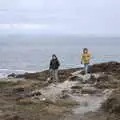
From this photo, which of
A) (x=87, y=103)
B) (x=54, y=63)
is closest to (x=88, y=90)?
(x=87, y=103)

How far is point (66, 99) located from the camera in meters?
25.8

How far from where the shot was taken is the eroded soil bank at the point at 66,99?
21.5 m

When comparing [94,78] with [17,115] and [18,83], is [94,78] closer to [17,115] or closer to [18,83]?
[18,83]

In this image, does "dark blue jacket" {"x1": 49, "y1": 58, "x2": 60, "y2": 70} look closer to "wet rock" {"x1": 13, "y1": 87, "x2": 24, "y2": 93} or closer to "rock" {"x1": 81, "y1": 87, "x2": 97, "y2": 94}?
"wet rock" {"x1": 13, "y1": 87, "x2": 24, "y2": 93}

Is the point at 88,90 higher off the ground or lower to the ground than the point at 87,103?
higher

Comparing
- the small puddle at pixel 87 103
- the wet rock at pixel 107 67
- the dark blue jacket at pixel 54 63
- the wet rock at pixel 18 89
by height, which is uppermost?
the dark blue jacket at pixel 54 63

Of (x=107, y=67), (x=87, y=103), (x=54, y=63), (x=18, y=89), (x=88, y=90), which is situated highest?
(x=54, y=63)

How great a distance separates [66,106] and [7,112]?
3160 millimetres

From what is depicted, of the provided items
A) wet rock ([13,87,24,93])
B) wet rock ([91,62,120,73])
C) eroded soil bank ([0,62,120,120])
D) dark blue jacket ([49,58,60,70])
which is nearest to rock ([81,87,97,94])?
eroded soil bank ([0,62,120,120])

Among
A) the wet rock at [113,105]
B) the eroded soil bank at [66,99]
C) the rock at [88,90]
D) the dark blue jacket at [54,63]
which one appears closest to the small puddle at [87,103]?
the eroded soil bank at [66,99]

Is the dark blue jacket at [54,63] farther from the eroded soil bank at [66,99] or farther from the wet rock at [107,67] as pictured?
the wet rock at [107,67]

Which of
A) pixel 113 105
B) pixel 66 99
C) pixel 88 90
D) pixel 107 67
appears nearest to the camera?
pixel 113 105

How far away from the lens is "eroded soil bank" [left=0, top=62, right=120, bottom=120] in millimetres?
21531

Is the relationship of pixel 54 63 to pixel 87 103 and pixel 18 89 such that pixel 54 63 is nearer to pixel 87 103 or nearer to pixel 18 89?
pixel 18 89
